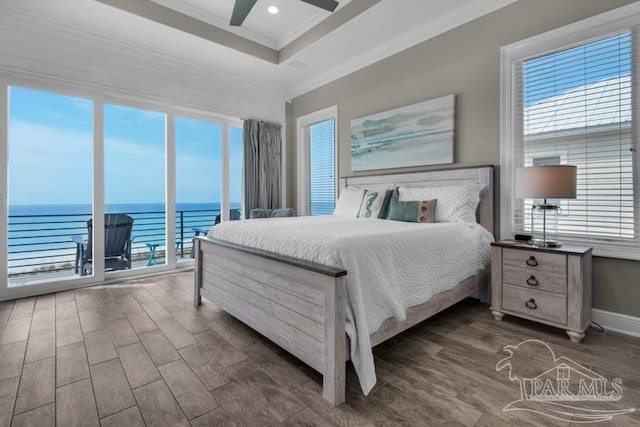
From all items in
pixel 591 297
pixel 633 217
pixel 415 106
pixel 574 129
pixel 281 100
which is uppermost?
pixel 281 100

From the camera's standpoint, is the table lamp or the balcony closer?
the table lamp

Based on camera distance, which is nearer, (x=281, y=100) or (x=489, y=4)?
(x=489, y=4)

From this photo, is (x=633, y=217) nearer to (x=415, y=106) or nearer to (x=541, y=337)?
(x=541, y=337)

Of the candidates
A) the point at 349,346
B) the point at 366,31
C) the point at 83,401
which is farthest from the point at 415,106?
the point at 83,401

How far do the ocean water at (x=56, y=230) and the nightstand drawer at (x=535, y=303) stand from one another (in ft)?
13.2

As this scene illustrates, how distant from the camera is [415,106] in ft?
11.4

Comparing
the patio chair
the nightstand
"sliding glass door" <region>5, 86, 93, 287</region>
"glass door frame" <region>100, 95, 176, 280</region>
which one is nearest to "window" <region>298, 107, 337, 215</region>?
"glass door frame" <region>100, 95, 176, 280</region>

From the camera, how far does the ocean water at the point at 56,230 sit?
128 inches

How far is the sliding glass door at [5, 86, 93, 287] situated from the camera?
3.21 m

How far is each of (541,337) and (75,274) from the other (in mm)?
4667

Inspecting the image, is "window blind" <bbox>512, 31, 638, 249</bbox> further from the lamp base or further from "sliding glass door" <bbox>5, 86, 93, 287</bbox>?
"sliding glass door" <bbox>5, 86, 93, 287</bbox>

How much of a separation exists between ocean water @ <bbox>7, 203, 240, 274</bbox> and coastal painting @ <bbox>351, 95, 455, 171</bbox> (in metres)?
2.70

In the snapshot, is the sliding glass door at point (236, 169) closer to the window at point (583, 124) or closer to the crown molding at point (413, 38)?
the crown molding at point (413, 38)

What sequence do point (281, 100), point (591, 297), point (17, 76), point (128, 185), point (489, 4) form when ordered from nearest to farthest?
point (591, 297)
point (489, 4)
point (17, 76)
point (128, 185)
point (281, 100)
